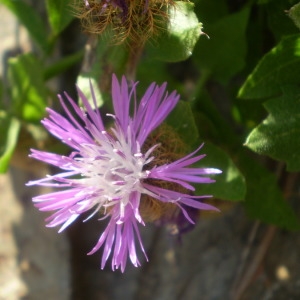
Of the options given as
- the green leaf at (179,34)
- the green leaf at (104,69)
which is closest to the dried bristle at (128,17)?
the green leaf at (179,34)

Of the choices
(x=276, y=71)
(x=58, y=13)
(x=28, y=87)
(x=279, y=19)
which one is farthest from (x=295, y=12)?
(x=28, y=87)

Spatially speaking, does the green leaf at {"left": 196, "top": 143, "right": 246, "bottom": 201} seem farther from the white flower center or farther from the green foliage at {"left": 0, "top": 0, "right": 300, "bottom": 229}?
the white flower center

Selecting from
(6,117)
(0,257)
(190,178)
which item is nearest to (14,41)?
(6,117)

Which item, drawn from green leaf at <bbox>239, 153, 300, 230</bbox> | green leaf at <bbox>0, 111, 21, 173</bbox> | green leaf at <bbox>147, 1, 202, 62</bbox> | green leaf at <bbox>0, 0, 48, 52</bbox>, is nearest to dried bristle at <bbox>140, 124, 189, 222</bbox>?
green leaf at <bbox>147, 1, 202, 62</bbox>

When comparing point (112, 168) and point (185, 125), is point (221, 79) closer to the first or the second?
point (185, 125)

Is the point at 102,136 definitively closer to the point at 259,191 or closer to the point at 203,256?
the point at 259,191

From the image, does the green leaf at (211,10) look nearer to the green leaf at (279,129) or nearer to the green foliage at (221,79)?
the green foliage at (221,79)
